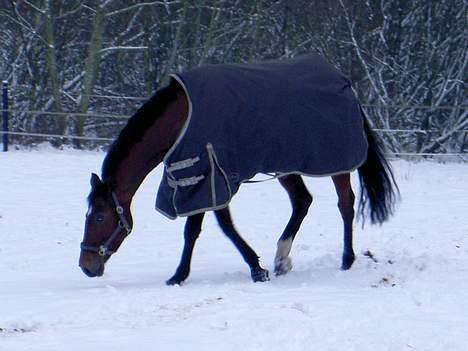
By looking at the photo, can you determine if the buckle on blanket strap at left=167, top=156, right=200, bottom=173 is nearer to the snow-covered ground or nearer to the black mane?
the black mane

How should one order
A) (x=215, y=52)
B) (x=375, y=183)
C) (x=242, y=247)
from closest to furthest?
(x=242, y=247)
(x=375, y=183)
(x=215, y=52)

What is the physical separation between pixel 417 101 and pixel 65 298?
42.9 feet

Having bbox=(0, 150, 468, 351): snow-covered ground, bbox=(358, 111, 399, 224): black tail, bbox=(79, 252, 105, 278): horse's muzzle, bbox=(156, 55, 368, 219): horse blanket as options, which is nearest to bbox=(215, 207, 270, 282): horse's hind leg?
bbox=(0, 150, 468, 351): snow-covered ground

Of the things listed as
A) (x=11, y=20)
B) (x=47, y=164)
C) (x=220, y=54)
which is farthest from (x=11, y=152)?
(x=220, y=54)

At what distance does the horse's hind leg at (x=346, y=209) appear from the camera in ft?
22.4

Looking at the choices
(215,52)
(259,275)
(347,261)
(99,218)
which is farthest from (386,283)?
(215,52)

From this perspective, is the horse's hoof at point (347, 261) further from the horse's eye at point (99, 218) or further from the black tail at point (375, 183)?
the horse's eye at point (99, 218)

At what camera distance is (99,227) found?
20.3 ft

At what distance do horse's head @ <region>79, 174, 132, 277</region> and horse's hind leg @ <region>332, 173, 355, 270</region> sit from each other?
1.67m

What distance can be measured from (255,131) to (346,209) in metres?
1.15

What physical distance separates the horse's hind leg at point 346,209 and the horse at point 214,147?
9.1 inches

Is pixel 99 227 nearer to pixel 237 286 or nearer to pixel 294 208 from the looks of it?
pixel 237 286

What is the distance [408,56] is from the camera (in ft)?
58.8

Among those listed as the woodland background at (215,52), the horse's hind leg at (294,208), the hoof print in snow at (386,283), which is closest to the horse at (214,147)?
the horse's hind leg at (294,208)
